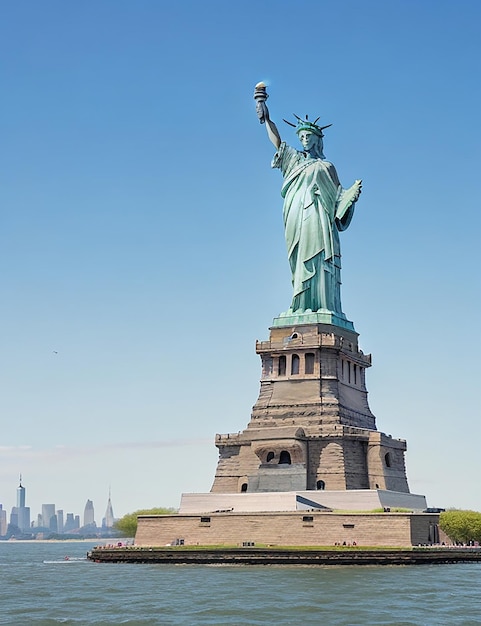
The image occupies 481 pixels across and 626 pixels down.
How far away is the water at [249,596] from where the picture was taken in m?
33.8

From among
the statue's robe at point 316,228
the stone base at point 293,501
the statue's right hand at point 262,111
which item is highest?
the statue's right hand at point 262,111

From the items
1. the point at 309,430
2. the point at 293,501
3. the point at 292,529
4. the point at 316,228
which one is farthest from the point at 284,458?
the point at 316,228

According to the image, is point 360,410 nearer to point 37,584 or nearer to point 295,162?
point 295,162

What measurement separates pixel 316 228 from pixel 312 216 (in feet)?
2.91

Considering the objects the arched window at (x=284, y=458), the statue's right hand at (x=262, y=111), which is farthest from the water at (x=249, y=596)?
the statue's right hand at (x=262, y=111)

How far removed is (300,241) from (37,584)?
30.7 m

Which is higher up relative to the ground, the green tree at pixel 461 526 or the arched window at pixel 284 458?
the arched window at pixel 284 458

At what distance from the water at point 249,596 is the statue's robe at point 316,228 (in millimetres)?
22435

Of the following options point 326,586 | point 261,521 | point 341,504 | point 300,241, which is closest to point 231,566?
point 261,521

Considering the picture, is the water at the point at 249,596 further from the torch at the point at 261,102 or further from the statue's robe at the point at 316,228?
the torch at the point at 261,102

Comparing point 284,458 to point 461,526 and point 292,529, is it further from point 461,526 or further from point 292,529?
point 461,526

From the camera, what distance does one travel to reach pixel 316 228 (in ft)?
226

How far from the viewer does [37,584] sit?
4822 cm

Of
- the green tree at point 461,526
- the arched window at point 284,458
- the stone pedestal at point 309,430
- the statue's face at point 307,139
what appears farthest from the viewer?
the statue's face at point 307,139
